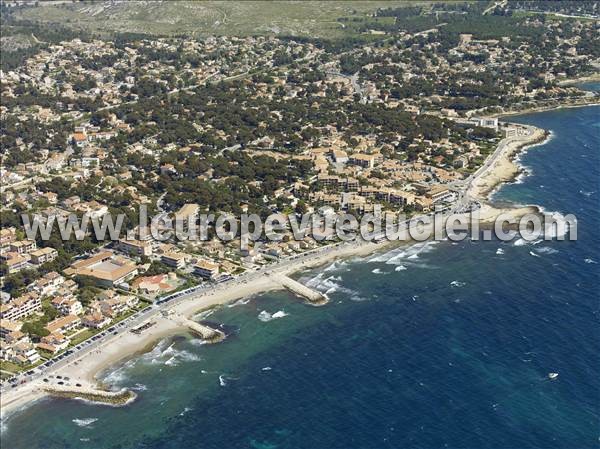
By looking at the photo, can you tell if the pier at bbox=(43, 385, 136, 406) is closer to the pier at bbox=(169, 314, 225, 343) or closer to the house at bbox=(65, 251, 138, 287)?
the pier at bbox=(169, 314, 225, 343)

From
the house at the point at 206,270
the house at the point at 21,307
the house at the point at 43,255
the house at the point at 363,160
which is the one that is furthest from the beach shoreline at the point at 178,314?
the house at the point at 43,255

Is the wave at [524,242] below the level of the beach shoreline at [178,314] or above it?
above

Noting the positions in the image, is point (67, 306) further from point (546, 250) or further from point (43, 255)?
point (546, 250)

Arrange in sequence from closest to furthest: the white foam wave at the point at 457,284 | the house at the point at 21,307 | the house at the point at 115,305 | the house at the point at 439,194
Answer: the house at the point at 21,307 < the house at the point at 115,305 < the white foam wave at the point at 457,284 < the house at the point at 439,194

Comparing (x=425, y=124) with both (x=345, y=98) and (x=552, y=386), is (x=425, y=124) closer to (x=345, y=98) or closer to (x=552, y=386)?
(x=345, y=98)

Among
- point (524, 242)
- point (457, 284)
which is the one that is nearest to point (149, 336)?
point (457, 284)

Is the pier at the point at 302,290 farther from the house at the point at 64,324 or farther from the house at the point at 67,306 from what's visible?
the house at the point at 64,324

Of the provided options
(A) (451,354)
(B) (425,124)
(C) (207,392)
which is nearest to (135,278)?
(C) (207,392)

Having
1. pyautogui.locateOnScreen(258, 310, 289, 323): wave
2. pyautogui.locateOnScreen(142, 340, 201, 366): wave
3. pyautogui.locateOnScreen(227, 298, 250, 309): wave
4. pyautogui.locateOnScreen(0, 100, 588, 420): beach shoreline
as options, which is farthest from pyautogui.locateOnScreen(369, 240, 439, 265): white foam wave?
pyautogui.locateOnScreen(142, 340, 201, 366): wave
